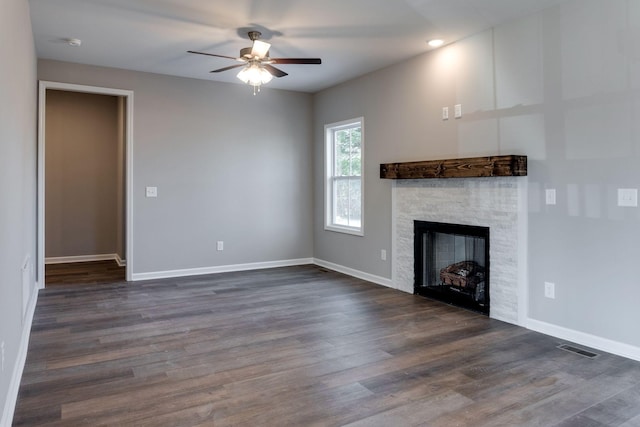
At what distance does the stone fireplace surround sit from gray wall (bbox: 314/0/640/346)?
0.33 ft

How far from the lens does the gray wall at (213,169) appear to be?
556 cm

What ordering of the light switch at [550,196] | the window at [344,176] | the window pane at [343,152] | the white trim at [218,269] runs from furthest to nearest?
the window pane at [343,152]
the window at [344,176]
the white trim at [218,269]
the light switch at [550,196]

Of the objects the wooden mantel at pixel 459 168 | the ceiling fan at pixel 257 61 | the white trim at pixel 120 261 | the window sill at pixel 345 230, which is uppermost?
the ceiling fan at pixel 257 61

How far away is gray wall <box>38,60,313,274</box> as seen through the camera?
556cm

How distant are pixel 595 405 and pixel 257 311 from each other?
276 cm

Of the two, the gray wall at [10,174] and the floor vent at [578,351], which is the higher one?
the gray wall at [10,174]

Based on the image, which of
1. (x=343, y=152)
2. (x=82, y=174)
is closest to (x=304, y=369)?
(x=343, y=152)

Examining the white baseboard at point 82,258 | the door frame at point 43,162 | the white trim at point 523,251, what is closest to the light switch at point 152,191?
the door frame at point 43,162

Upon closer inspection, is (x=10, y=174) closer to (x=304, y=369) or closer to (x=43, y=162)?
(x=304, y=369)

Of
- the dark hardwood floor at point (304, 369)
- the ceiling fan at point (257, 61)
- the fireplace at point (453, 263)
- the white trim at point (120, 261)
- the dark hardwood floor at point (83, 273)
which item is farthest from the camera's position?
the white trim at point (120, 261)

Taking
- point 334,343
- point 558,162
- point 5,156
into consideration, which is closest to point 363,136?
point 558,162

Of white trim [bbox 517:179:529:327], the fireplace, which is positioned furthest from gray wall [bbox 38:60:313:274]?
white trim [bbox 517:179:529:327]

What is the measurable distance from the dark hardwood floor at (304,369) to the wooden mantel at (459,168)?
130 centimetres

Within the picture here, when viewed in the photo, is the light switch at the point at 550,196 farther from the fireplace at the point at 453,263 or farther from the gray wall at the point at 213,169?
the gray wall at the point at 213,169
